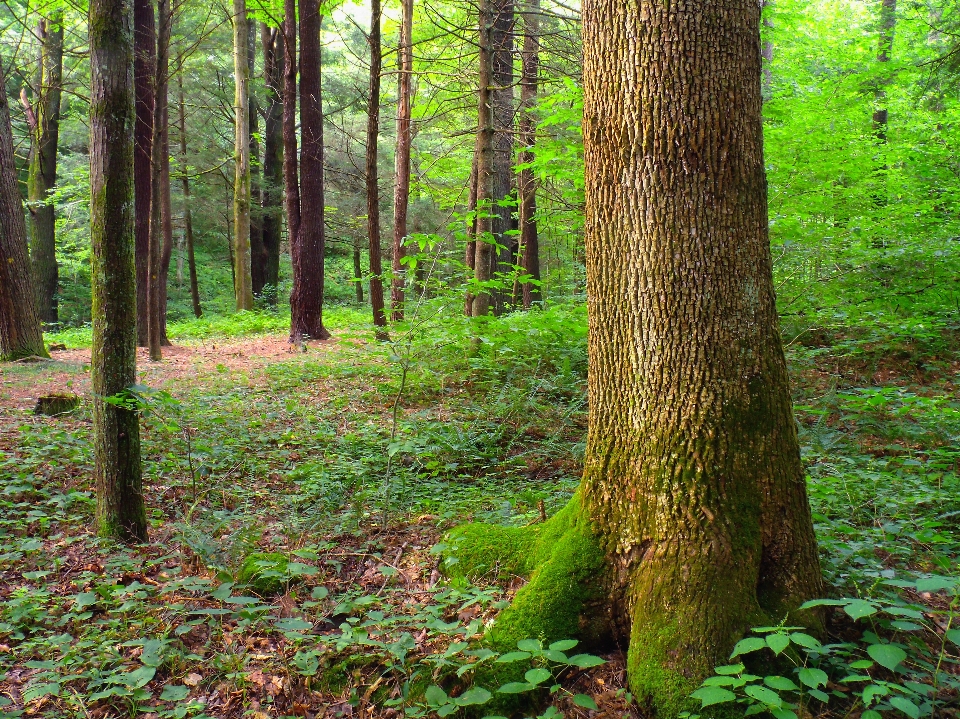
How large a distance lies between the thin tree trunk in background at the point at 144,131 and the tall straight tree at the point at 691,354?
885cm

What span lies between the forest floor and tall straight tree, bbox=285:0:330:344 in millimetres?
5015

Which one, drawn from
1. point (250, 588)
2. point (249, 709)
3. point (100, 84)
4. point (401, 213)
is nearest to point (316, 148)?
point (401, 213)

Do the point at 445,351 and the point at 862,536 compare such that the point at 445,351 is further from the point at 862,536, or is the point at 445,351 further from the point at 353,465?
the point at 862,536

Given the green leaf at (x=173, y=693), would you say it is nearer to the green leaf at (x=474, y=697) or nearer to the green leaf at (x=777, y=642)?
the green leaf at (x=474, y=697)

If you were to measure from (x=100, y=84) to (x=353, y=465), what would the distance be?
310 cm

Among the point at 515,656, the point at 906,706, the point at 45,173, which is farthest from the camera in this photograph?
the point at 45,173

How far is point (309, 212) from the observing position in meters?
12.5

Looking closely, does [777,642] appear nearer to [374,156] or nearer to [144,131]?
[144,131]

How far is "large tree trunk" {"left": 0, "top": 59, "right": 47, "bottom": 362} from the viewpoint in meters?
9.40

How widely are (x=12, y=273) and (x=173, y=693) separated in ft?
31.4

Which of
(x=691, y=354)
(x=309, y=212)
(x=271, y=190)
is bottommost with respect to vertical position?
(x=691, y=354)

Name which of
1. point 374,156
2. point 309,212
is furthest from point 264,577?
point 374,156

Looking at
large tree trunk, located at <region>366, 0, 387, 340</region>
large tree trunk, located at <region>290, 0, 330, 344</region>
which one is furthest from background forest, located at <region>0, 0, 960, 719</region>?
large tree trunk, located at <region>290, 0, 330, 344</region>

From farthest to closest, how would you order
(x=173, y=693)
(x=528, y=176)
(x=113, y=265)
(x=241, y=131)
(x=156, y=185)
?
(x=241, y=131) → (x=528, y=176) → (x=156, y=185) → (x=113, y=265) → (x=173, y=693)
